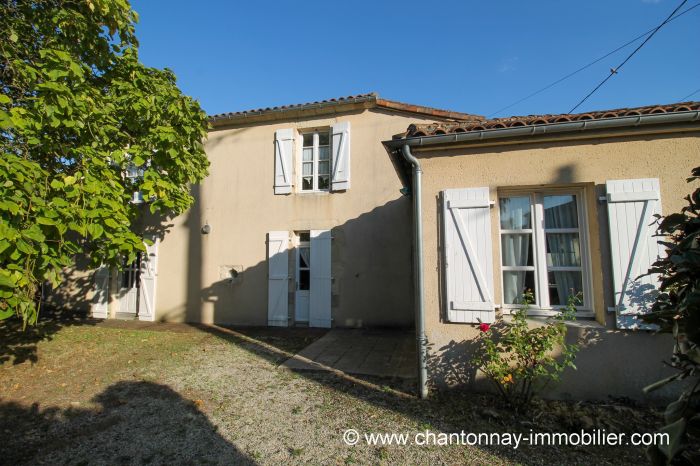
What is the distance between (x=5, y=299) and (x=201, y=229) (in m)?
5.60

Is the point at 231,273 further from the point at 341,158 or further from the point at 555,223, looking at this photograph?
the point at 555,223

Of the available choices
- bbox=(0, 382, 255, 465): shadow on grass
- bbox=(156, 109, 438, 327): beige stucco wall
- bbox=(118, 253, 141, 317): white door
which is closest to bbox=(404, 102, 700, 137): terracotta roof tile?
bbox=(156, 109, 438, 327): beige stucco wall

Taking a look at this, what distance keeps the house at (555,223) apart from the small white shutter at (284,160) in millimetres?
4543

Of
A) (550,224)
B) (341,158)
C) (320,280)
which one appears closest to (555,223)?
(550,224)

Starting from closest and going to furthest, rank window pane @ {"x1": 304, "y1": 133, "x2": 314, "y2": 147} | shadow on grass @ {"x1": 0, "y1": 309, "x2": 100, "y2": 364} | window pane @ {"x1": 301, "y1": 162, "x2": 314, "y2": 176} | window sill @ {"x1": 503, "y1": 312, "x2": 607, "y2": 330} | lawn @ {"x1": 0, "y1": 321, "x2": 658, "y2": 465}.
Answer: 1. lawn @ {"x1": 0, "y1": 321, "x2": 658, "y2": 465}
2. window sill @ {"x1": 503, "y1": 312, "x2": 607, "y2": 330}
3. shadow on grass @ {"x1": 0, "y1": 309, "x2": 100, "y2": 364}
4. window pane @ {"x1": 301, "y1": 162, "x2": 314, "y2": 176}
5. window pane @ {"x1": 304, "y1": 133, "x2": 314, "y2": 147}

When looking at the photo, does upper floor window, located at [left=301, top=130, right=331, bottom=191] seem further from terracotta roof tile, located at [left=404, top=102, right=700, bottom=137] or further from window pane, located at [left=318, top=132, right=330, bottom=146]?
terracotta roof tile, located at [left=404, top=102, right=700, bottom=137]

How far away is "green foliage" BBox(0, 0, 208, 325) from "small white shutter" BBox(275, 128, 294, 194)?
218 centimetres

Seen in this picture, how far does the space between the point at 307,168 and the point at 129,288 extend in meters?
5.94

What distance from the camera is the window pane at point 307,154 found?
8.41 m

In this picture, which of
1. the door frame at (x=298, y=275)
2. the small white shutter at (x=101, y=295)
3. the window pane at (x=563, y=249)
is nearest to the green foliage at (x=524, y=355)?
the window pane at (x=563, y=249)

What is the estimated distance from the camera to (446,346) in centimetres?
378

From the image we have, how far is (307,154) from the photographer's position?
27.7ft

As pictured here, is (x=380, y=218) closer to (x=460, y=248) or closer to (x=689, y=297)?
(x=460, y=248)

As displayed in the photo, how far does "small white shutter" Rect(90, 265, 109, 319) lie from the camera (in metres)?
8.95
